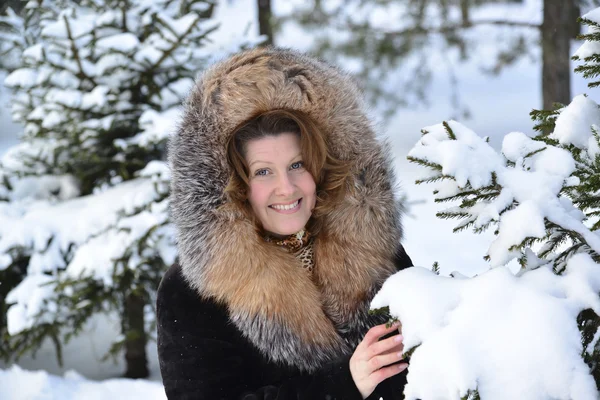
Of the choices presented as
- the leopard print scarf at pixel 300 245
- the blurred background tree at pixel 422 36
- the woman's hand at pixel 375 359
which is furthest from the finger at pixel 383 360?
the blurred background tree at pixel 422 36

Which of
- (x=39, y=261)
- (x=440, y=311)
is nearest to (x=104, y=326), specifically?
(x=39, y=261)

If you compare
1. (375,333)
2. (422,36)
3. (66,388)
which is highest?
(422,36)

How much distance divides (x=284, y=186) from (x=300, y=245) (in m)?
0.32

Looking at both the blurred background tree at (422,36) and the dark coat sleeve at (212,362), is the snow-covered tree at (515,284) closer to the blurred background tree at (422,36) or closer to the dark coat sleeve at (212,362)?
the dark coat sleeve at (212,362)

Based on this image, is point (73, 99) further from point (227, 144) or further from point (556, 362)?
point (556, 362)

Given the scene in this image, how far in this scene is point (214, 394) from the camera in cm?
201

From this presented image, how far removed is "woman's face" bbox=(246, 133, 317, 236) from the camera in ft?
6.84

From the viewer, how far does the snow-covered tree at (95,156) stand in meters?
4.19

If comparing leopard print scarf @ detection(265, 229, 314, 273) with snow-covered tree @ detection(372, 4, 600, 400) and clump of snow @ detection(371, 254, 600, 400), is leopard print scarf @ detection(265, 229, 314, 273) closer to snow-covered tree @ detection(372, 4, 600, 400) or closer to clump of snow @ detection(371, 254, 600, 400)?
snow-covered tree @ detection(372, 4, 600, 400)

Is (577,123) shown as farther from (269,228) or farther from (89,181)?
(89,181)

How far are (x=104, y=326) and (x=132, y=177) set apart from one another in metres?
2.29

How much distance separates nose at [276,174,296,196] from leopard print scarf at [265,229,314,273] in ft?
0.80

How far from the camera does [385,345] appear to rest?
164cm

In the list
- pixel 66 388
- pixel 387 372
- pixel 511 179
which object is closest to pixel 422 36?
pixel 66 388
